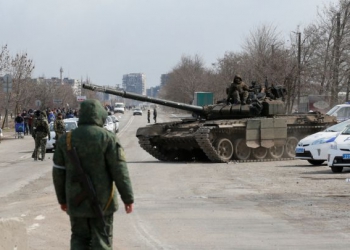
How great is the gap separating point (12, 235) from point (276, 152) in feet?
66.6

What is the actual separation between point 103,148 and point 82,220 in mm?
624

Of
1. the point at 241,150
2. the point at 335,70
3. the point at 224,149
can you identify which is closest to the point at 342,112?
the point at 241,150

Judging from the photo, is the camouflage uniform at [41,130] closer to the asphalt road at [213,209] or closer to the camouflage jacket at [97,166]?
the asphalt road at [213,209]

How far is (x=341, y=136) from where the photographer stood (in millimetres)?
20953

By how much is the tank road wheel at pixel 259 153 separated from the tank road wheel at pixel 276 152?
0.98 ft

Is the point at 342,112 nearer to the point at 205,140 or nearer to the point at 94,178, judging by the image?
the point at 205,140

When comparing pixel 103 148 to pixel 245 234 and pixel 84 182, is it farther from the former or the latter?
pixel 245 234

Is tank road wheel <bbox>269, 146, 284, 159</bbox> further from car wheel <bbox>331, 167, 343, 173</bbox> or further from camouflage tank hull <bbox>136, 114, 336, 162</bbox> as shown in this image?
car wheel <bbox>331, 167, 343, 173</bbox>

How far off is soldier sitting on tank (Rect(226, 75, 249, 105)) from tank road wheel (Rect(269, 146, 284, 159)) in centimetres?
183

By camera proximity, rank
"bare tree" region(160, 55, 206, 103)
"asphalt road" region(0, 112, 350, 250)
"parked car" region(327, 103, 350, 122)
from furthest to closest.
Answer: "bare tree" region(160, 55, 206, 103) < "parked car" region(327, 103, 350, 122) < "asphalt road" region(0, 112, 350, 250)

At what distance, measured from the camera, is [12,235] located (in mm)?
8367

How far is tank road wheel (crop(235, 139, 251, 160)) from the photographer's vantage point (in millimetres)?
26511

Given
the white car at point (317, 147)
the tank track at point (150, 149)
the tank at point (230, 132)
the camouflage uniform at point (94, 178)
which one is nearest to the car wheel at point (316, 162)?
the white car at point (317, 147)

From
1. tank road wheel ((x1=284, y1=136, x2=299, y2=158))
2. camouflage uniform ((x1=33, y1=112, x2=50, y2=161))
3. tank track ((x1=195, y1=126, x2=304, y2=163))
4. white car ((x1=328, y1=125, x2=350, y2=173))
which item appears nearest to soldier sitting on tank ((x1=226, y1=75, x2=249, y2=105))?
tank road wheel ((x1=284, y1=136, x2=299, y2=158))
